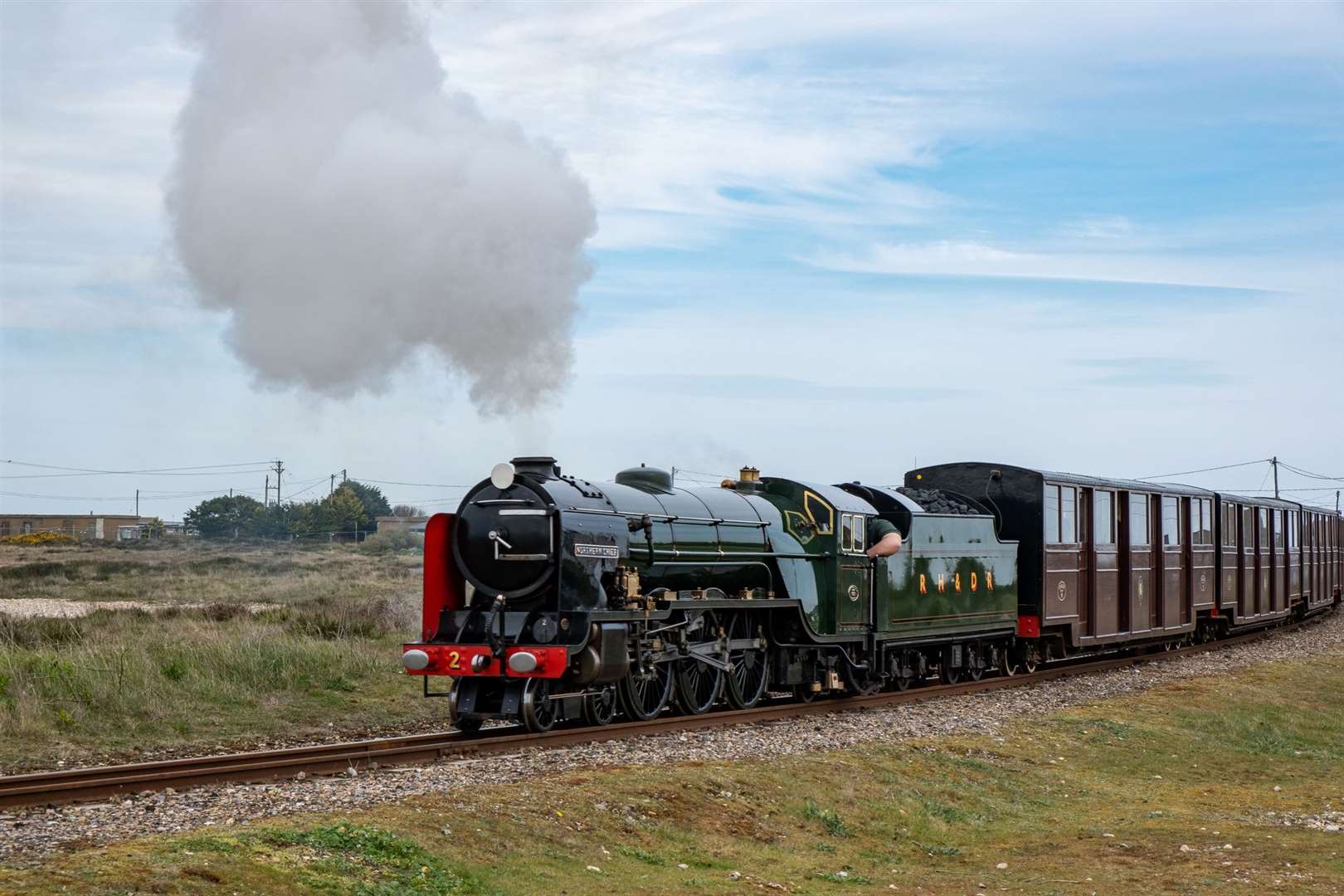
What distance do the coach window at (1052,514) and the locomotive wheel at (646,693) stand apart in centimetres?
953

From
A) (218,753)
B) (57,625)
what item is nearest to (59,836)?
(218,753)

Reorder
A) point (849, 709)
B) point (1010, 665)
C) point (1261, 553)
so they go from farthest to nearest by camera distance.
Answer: point (1261, 553), point (1010, 665), point (849, 709)

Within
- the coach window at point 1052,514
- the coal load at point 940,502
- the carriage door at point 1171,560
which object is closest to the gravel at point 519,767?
the coach window at point 1052,514

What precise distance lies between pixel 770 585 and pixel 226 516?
97603mm

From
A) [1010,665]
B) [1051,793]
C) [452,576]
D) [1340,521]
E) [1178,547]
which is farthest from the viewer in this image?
[1340,521]

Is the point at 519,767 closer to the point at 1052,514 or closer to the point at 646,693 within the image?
the point at 646,693

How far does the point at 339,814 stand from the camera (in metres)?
8.99

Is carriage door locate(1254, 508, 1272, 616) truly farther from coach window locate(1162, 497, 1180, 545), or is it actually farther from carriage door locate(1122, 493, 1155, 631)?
carriage door locate(1122, 493, 1155, 631)

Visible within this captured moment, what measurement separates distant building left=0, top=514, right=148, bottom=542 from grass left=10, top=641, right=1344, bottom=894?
111 metres

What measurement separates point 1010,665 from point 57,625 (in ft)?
54.1

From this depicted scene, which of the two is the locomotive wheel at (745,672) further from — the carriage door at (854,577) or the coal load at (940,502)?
the coal load at (940,502)

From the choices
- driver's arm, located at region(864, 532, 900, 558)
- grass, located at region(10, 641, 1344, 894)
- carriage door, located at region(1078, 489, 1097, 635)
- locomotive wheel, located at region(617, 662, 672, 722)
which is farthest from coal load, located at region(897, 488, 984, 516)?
locomotive wheel, located at region(617, 662, 672, 722)

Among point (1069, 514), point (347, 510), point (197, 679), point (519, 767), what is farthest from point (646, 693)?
point (347, 510)

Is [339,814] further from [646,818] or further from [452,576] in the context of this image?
Result: [452,576]
